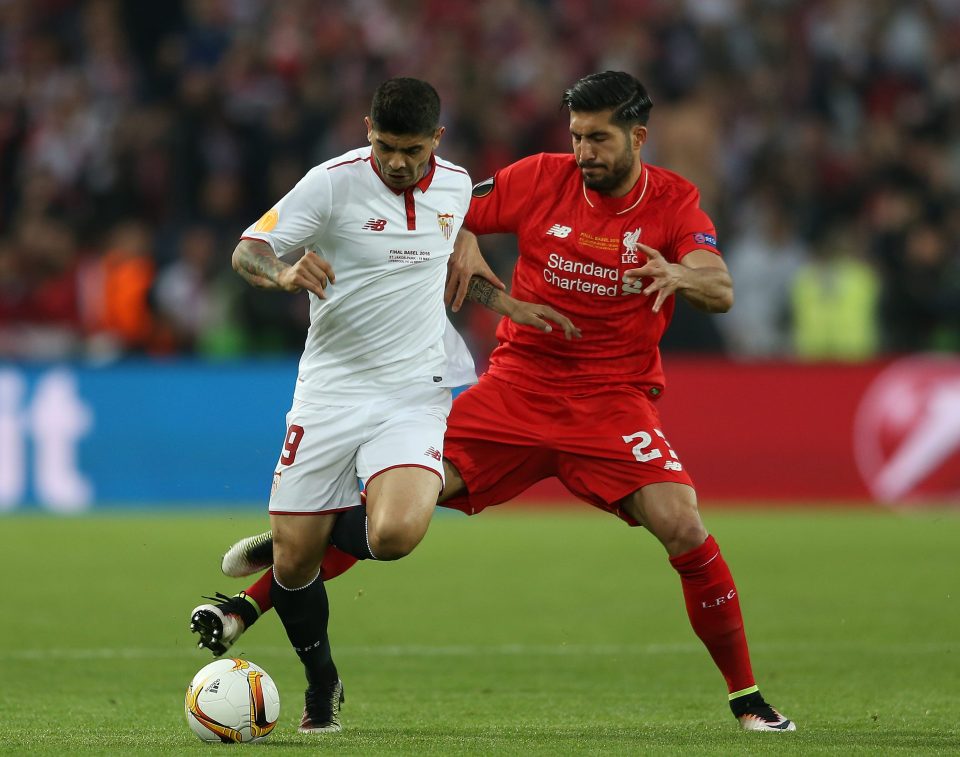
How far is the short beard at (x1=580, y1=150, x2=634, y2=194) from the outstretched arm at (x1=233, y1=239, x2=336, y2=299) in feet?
3.84

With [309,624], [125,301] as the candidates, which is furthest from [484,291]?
[125,301]

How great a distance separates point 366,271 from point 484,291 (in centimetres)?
69

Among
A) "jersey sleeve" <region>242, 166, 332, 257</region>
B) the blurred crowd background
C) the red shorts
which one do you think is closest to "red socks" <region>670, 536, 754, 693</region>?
the red shorts

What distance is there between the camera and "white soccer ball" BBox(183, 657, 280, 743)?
5.74 metres

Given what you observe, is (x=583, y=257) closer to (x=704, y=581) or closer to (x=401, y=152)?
(x=401, y=152)

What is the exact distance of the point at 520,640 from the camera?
8.62 m

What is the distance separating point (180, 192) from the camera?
16.2 meters

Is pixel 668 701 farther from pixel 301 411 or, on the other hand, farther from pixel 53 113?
pixel 53 113

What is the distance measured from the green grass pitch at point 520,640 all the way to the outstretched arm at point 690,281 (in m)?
1.54

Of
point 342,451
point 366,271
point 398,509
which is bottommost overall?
point 398,509

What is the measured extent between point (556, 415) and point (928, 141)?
11899mm

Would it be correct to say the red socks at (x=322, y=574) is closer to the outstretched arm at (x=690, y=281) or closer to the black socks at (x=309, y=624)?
the black socks at (x=309, y=624)

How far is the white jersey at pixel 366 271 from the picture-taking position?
6168 millimetres

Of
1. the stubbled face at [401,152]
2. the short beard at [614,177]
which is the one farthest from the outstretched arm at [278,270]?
the short beard at [614,177]
